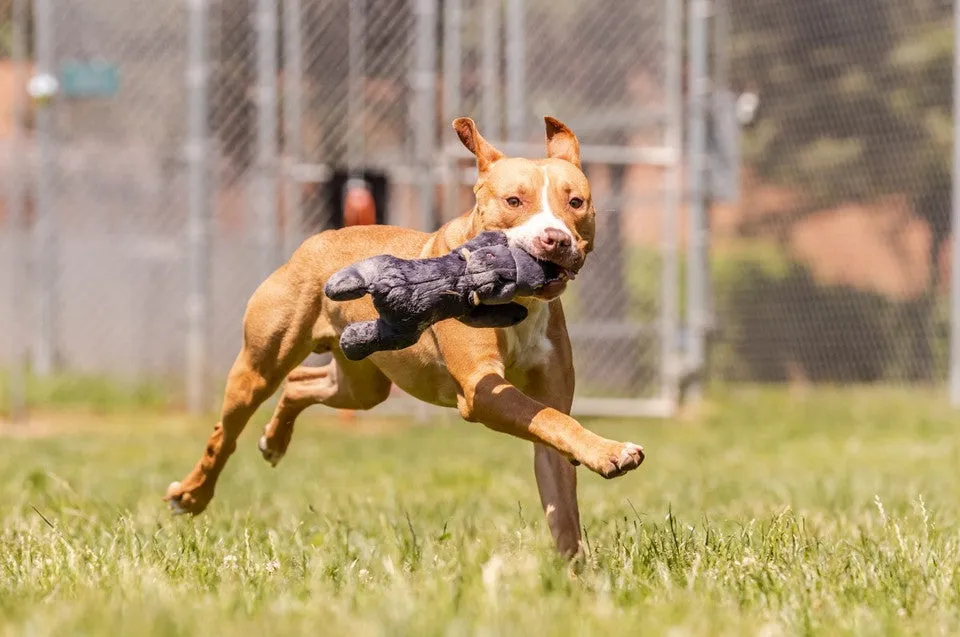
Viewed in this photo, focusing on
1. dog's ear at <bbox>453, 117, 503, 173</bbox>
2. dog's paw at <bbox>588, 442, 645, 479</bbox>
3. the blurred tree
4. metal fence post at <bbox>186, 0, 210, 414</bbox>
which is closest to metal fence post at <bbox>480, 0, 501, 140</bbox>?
metal fence post at <bbox>186, 0, 210, 414</bbox>

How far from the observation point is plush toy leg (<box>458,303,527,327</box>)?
379cm

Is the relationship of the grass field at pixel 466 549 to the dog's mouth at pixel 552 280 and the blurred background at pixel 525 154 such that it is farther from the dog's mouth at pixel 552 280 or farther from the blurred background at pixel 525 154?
the blurred background at pixel 525 154

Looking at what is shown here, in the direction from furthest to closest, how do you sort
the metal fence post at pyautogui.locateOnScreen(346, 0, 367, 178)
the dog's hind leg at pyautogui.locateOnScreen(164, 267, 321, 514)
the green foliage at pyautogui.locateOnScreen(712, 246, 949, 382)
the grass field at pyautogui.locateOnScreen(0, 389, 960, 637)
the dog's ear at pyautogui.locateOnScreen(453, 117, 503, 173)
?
the green foliage at pyautogui.locateOnScreen(712, 246, 949, 382)
the metal fence post at pyautogui.locateOnScreen(346, 0, 367, 178)
the dog's hind leg at pyautogui.locateOnScreen(164, 267, 321, 514)
the dog's ear at pyautogui.locateOnScreen(453, 117, 503, 173)
the grass field at pyautogui.locateOnScreen(0, 389, 960, 637)

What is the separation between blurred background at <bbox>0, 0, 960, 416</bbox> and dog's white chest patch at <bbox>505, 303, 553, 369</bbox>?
18.4ft

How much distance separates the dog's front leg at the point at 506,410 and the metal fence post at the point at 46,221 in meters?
8.14

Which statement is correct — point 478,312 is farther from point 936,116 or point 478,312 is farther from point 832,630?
point 936,116

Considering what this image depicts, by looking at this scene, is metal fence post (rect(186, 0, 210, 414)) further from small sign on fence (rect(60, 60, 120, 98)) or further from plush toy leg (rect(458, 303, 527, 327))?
plush toy leg (rect(458, 303, 527, 327))

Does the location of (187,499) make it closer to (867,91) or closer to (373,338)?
(373,338)

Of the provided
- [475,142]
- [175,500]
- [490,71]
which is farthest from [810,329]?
[475,142]

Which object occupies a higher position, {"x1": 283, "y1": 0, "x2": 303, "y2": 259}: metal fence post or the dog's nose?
{"x1": 283, "y1": 0, "x2": 303, "y2": 259}: metal fence post

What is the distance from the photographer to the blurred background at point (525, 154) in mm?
10836

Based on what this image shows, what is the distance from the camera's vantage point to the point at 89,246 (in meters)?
12.6

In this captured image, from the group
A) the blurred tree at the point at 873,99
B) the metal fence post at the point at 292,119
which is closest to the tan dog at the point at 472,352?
the metal fence post at the point at 292,119

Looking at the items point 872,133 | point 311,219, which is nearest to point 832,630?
point 311,219
